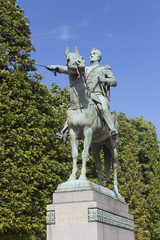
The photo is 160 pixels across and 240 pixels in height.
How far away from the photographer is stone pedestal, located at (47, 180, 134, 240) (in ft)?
37.4

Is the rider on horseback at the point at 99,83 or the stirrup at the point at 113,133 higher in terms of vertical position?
the rider on horseback at the point at 99,83

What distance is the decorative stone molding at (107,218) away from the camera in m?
11.4

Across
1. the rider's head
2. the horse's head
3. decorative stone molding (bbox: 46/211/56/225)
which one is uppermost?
the rider's head

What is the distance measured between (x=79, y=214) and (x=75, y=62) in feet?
14.2

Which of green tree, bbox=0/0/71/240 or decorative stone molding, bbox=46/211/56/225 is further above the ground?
green tree, bbox=0/0/71/240

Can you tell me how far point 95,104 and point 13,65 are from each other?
12.0 m

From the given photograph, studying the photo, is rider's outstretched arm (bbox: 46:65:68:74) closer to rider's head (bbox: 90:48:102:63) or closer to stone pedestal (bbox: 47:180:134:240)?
rider's head (bbox: 90:48:102:63)

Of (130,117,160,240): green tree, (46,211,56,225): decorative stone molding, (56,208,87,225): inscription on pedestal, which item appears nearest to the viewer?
(56,208,87,225): inscription on pedestal

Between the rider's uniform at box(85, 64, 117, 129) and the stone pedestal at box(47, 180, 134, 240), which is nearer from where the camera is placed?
the stone pedestal at box(47, 180, 134, 240)

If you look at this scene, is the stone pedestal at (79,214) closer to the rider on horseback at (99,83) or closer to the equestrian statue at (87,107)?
the equestrian statue at (87,107)

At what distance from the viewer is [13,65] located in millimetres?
24000

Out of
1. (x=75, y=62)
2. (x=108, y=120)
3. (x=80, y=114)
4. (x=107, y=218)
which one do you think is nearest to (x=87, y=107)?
(x=80, y=114)

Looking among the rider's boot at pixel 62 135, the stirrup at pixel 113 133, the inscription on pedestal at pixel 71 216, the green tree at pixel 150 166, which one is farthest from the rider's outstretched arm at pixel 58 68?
the green tree at pixel 150 166

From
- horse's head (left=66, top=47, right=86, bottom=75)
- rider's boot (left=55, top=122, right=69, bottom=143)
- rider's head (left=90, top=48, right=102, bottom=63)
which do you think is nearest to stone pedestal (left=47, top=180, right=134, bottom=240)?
rider's boot (left=55, top=122, right=69, bottom=143)
